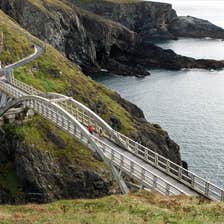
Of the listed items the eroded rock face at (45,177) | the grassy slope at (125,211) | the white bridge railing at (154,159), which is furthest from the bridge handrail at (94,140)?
the eroded rock face at (45,177)

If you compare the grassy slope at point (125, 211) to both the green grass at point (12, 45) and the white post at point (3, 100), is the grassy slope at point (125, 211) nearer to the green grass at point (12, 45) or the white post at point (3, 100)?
the white post at point (3, 100)

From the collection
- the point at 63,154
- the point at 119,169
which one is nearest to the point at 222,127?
the point at 63,154

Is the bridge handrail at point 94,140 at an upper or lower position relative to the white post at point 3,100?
upper

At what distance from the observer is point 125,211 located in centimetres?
3297

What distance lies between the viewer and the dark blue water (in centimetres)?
9731

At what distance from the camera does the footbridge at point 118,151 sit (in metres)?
41.3

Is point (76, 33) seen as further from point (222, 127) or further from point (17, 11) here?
point (222, 127)

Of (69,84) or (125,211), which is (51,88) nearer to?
(69,84)

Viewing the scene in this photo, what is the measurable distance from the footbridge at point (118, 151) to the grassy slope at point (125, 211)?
3782 millimetres

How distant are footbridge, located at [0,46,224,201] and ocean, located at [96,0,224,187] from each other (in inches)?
1376

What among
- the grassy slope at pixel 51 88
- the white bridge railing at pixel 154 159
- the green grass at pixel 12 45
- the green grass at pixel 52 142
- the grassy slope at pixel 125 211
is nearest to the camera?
the grassy slope at pixel 125 211

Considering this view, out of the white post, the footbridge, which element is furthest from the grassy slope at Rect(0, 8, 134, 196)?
the footbridge

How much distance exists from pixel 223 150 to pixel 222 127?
17539 mm

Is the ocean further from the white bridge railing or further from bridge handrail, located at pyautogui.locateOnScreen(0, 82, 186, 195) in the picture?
bridge handrail, located at pyautogui.locateOnScreen(0, 82, 186, 195)
